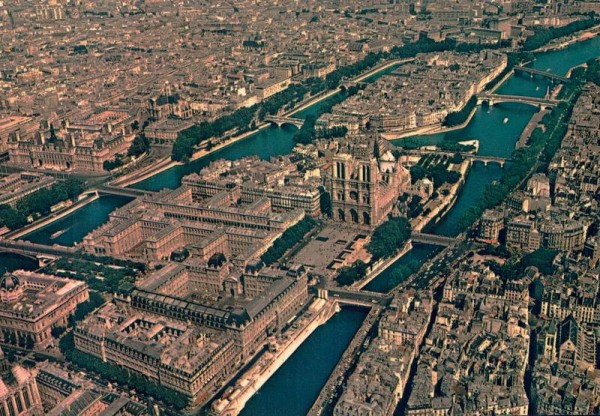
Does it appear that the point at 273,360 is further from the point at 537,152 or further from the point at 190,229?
the point at 537,152

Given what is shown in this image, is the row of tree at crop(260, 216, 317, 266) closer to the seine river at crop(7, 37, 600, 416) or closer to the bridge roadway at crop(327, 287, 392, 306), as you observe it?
the bridge roadway at crop(327, 287, 392, 306)

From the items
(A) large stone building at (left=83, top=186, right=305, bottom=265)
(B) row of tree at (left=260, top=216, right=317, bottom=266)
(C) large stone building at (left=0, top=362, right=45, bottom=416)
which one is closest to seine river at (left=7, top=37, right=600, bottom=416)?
(A) large stone building at (left=83, top=186, right=305, bottom=265)

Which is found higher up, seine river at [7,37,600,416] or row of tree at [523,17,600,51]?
row of tree at [523,17,600,51]

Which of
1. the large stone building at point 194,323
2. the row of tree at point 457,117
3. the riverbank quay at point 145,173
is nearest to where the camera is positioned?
the large stone building at point 194,323

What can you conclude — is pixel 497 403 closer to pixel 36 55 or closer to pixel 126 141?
pixel 126 141

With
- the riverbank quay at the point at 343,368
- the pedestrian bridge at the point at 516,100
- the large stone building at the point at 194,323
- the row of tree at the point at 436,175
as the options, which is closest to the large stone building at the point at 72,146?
the large stone building at the point at 194,323

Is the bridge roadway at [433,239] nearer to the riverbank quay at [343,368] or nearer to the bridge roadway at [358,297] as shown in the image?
the bridge roadway at [358,297]
